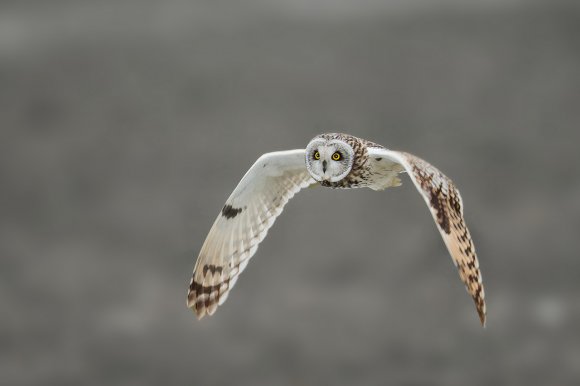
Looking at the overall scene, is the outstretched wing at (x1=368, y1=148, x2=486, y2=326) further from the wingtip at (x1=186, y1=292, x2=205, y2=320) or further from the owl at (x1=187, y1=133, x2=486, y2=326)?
the wingtip at (x1=186, y1=292, x2=205, y2=320)

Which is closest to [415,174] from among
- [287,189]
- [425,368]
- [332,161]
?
[332,161]

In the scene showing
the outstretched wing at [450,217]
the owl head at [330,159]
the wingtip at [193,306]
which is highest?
the owl head at [330,159]

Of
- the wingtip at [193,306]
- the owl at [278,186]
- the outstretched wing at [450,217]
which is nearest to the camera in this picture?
the outstretched wing at [450,217]

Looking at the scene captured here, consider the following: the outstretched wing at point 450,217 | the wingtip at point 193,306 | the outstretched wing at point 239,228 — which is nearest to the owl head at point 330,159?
the outstretched wing at point 450,217

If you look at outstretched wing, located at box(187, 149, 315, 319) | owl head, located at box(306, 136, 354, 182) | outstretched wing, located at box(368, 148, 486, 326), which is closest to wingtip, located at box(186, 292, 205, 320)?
outstretched wing, located at box(187, 149, 315, 319)

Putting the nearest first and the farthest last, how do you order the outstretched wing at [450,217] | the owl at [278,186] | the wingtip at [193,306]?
the outstretched wing at [450,217]
the owl at [278,186]
the wingtip at [193,306]

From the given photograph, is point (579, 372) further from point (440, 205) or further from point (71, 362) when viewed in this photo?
point (440, 205)

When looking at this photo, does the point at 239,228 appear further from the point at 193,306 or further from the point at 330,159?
the point at 330,159

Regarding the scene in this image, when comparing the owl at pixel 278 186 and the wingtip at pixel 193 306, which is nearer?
the owl at pixel 278 186

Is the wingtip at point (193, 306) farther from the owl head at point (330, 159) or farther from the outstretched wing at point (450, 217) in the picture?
the outstretched wing at point (450, 217)
